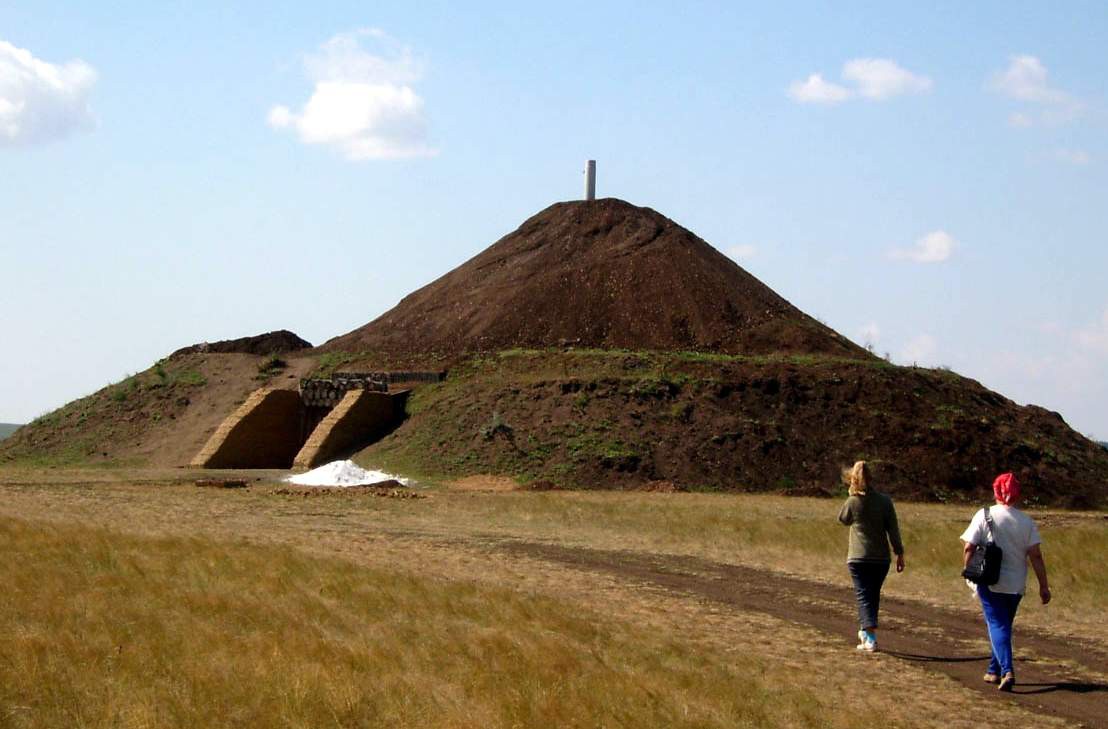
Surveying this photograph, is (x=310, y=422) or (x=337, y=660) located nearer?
(x=337, y=660)

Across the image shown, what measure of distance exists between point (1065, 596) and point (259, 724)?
11.9m

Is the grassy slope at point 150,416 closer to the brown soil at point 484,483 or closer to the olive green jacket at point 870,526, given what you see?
the brown soil at point 484,483

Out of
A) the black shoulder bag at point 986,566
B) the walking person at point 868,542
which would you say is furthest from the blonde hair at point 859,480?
the black shoulder bag at point 986,566

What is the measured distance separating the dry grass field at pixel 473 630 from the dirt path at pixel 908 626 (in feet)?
0.21

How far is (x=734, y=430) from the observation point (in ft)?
131

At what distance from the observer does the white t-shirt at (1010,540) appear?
35.9 feet

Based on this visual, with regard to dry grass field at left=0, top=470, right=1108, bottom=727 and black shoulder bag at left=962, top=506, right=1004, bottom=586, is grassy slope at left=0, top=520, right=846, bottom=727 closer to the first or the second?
dry grass field at left=0, top=470, right=1108, bottom=727

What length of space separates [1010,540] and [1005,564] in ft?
0.68

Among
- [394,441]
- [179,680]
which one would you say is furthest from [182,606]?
[394,441]

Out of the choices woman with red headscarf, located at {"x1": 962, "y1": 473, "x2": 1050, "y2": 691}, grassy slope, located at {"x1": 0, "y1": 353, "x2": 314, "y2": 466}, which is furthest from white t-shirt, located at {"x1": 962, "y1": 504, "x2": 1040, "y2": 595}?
grassy slope, located at {"x1": 0, "y1": 353, "x2": 314, "y2": 466}

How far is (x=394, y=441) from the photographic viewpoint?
42156 millimetres

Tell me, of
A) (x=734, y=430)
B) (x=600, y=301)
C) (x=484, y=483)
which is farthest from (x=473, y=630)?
(x=600, y=301)

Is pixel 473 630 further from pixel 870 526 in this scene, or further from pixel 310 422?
pixel 310 422

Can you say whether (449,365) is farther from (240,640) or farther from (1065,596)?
(240,640)
